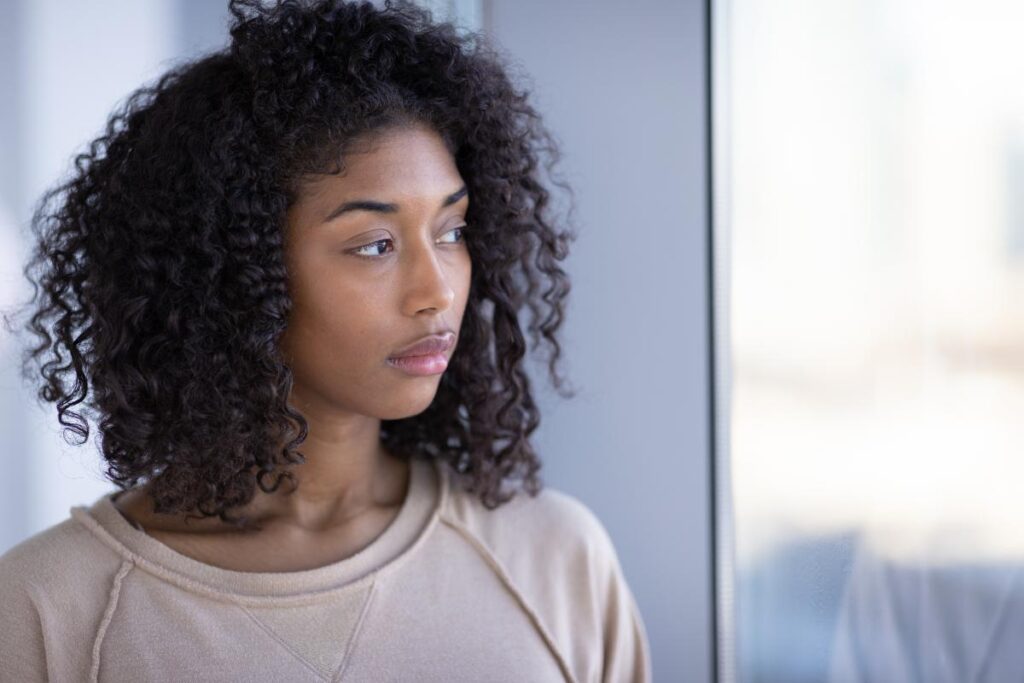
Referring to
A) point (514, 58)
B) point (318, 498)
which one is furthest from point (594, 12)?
point (318, 498)

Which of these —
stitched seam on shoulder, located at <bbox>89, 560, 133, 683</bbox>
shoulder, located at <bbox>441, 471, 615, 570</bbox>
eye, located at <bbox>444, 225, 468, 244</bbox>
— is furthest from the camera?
shoulder, located at <bbox>441, 471, 615, 570</bbox>

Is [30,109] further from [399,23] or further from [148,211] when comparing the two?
[399,23]

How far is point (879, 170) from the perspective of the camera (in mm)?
1367

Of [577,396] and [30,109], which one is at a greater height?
[30,109]

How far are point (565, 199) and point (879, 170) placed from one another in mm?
424

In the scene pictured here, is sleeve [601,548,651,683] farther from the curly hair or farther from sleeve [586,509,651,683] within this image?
the curly hair

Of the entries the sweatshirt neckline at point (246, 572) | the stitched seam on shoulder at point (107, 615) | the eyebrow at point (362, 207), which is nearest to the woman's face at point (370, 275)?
the eyebrow at point (362, 207)

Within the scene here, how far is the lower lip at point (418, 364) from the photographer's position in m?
1.21

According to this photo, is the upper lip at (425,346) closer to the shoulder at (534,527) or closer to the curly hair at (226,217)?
the curly hair at (226,217)

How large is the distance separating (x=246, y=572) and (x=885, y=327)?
0.87 metres

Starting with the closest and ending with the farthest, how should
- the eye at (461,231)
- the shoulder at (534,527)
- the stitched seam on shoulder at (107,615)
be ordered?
the stitched seam on shoulder at (107,615) → the eye at (461,231) → the shoulder at (534,527)

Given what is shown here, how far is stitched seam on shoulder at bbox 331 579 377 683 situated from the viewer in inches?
47.8

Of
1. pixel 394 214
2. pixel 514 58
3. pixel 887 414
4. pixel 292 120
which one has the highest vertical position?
pixel 514 58

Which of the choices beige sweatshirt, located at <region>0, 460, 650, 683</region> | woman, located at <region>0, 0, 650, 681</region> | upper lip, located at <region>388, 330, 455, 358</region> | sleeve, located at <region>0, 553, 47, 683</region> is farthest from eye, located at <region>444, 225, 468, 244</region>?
sleeve, located at <region>0, 553, 47, 683</region>
